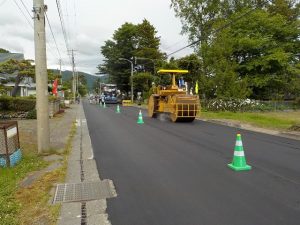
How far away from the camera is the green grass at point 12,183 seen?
5273 millimetres

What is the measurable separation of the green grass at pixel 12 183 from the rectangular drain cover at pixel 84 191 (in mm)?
732

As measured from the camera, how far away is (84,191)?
6.66 m

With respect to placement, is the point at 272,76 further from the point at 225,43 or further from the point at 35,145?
the point at 35,145

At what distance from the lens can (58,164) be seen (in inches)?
358

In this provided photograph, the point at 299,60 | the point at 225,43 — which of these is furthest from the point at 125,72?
the point at 225,43

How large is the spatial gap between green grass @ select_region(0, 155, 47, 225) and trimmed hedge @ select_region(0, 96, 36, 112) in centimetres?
1604

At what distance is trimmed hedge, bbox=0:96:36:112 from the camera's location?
80.9 ft

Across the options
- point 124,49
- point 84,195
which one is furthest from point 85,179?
point 124,49

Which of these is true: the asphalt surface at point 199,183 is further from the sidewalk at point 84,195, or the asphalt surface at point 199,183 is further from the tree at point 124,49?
the tree at point 124,49

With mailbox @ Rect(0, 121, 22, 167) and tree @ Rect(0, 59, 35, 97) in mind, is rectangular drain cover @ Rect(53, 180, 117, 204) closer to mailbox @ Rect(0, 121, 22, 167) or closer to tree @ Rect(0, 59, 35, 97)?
mailbox @ Rect(0, 121, 22, 167)

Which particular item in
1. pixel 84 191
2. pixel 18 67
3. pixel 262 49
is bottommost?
pixel 84 191

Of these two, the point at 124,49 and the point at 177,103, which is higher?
the point at 124,49

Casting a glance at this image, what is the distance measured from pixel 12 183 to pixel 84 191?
155 centimetres

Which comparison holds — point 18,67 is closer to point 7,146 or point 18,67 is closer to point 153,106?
point 153,106
